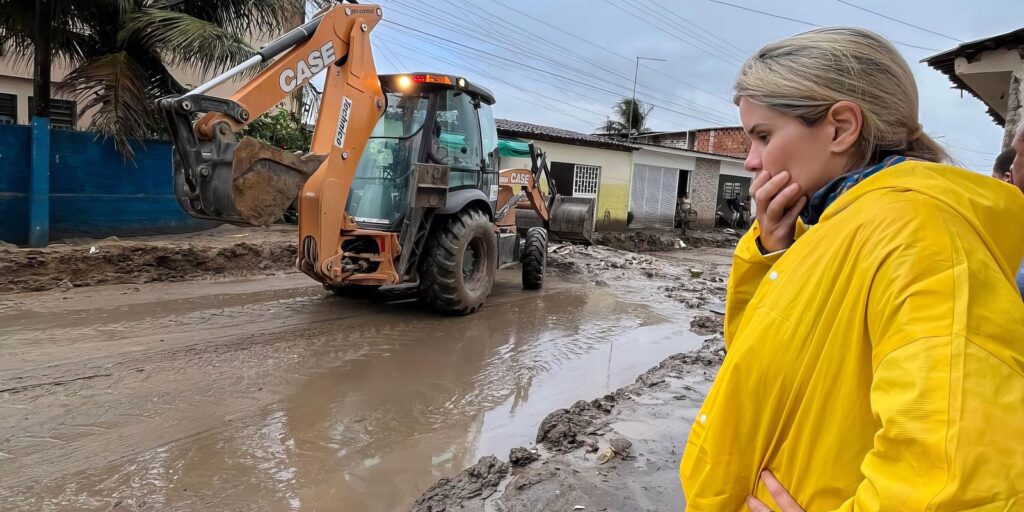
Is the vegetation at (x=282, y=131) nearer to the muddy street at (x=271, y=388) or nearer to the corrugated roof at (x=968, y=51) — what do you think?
the muddy street at (x=271, y=388)

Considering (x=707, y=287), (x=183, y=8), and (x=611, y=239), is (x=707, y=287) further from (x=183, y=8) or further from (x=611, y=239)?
(x=183, y=8)

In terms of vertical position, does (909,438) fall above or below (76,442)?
above

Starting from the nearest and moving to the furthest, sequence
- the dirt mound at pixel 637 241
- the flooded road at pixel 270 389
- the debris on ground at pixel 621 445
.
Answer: the flooded road at pixel 270 389 < the debris on ground at pixel 621 445 < the dirt mound at pixel 637 241

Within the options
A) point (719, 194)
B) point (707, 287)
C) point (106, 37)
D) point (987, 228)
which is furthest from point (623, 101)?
point (987, 228)

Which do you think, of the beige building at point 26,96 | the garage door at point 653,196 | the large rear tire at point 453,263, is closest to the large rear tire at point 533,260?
the large rear tire at point 453,263

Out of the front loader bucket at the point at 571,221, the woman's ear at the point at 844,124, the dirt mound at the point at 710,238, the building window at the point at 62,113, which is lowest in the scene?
the dirt mound at the point at 710,238

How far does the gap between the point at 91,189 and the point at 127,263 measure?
233 centimetres

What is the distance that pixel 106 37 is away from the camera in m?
10.2

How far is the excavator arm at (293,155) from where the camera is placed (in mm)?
4984

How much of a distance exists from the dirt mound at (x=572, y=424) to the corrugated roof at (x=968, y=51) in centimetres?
608

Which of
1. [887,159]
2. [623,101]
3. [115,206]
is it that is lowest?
[115,206]

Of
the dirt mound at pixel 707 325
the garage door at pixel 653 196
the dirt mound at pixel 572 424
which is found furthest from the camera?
the garage door at pixel 653 196

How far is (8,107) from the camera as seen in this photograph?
14.5m

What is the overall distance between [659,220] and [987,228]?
21.6 metres
